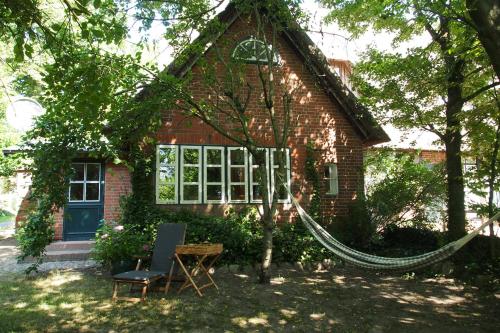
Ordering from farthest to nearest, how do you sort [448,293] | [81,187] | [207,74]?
[81,187] → [207,74] → [448,293]

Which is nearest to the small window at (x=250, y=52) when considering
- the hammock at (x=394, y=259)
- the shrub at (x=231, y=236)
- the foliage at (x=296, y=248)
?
the hammock at (x=394, y=259)

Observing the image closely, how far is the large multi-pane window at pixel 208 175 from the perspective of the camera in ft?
29.3

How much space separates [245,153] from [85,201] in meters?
4.75

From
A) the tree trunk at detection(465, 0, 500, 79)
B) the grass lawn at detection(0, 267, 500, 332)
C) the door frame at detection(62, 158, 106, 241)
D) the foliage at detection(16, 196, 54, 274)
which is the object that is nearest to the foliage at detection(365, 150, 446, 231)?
the grass lawn at detection(0, 267, 500, 332)

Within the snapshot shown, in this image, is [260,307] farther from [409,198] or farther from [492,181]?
[409,198]

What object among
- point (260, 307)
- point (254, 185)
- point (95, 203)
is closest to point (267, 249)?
point (260, 307)

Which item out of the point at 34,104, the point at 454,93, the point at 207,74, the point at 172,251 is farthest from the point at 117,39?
the point at 34,104

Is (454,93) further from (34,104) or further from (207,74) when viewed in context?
(34,104)

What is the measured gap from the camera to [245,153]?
9.62 metres

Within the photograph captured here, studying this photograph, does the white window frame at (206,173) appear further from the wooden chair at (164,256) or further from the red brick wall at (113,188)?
the red brick wall at (113,188)

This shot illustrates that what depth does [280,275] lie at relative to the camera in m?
7.61

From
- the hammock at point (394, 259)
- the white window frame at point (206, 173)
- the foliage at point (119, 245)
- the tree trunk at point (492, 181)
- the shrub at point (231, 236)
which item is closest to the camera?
the hammock at point (394, 259)

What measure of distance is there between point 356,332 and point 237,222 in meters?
4.42

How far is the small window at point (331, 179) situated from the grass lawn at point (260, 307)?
3256 millimetres
